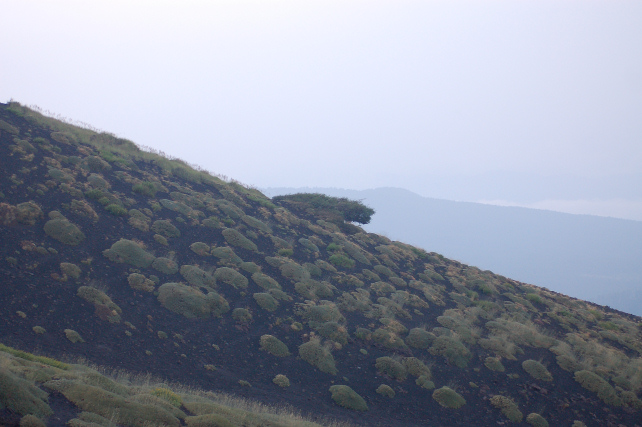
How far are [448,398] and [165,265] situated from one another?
13.5 meters

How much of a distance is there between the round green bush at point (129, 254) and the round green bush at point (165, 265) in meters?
0.26

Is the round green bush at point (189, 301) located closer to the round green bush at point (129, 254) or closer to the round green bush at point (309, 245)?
the round green bush at point (129, 254)

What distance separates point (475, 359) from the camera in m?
20.0

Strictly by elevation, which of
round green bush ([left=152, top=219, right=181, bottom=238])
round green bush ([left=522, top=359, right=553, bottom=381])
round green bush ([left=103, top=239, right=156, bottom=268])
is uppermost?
round green bush ([left=152, top=219, right=181, bottom=238])

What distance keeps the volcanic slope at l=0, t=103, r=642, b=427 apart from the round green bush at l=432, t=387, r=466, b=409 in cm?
5

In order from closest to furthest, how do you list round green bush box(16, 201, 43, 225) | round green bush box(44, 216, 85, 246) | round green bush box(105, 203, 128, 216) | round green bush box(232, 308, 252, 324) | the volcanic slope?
the volcanic slope < round green bush box(16, 201, 43, 225) < round green bush box(44, 216, 85, 246) < round green bush box(232, 308, 252, 324) < round green bush box(105, 203, 128, 216)

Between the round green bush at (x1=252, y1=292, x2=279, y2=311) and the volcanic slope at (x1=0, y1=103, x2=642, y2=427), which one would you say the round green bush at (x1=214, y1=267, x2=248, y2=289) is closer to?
the volcanic slope at (x1=0, y1=103, x2=642, y2=427)

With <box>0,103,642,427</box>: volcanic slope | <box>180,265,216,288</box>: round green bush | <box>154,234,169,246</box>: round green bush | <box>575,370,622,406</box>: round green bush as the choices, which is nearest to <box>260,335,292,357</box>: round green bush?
<box>0,103,642,427</box>: volcanic slope

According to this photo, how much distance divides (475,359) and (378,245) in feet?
49.6

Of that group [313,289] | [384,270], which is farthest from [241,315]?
[384,270]

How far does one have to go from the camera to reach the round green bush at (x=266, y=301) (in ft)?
64.1

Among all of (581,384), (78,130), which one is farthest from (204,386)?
(78,130)

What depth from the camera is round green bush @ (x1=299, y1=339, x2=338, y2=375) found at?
16.8 m

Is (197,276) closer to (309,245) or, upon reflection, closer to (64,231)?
(64,231)
